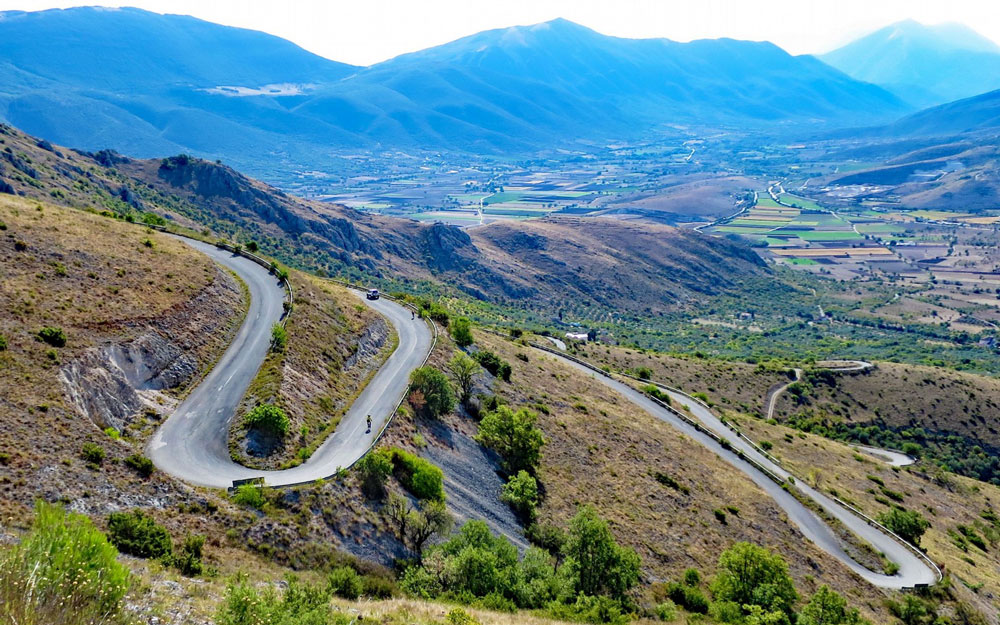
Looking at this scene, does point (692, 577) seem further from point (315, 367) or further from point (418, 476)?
point (315, 367)

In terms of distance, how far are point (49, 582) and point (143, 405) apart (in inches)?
910

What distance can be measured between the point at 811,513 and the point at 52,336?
59.1 m

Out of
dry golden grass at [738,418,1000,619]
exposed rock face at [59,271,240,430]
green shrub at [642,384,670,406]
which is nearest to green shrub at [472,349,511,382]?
green shrub at [642,384,670,406]

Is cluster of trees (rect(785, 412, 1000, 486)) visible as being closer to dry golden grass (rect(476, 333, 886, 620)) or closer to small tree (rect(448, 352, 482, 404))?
dry golden grass (rect(476, 333, 886, 620))

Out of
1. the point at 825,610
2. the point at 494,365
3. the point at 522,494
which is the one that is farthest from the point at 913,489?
the point at 522,494

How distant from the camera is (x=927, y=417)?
286 feet

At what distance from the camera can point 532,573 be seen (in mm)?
30922

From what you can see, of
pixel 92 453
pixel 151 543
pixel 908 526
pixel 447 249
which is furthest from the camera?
pixel 447 249

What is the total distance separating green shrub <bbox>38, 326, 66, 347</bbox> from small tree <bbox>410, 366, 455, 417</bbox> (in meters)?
22.0

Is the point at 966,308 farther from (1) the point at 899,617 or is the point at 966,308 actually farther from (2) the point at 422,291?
(1) the point at 899,617

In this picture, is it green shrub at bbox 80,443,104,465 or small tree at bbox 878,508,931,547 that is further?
small tree at bbox 878,508,931,547

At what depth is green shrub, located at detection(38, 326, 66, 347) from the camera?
31.7 m

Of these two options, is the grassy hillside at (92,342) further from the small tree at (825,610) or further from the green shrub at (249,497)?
the small tree at (825,610)

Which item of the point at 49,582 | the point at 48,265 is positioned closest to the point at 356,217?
the point at 48,265
